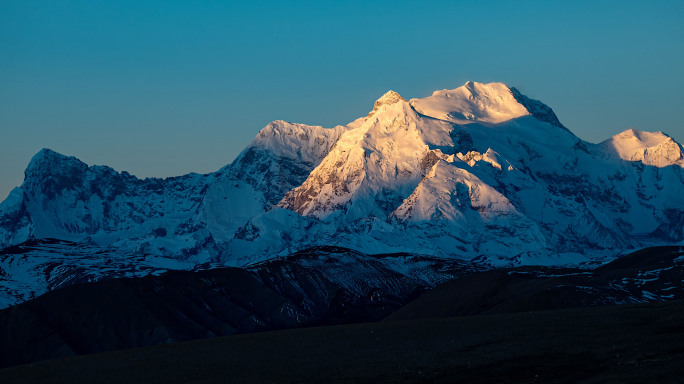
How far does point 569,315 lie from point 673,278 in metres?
92.2

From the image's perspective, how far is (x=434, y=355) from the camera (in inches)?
3209

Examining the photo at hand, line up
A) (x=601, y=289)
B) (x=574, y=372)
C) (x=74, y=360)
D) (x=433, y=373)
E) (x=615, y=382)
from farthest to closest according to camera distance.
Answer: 1. (x=601, y=289)
2. (x=74, y=360)
3. (x=433, y=373)
4. (x=574, y=372)
5. (x=615, y=382)

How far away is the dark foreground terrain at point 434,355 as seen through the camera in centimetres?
7069

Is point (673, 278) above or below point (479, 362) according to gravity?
below

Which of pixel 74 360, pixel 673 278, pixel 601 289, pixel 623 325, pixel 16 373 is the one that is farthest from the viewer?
pixel 673 278

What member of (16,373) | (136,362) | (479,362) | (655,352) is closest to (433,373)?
(479,362)

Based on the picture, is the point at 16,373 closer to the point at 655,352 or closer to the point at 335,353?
the point at 335,353

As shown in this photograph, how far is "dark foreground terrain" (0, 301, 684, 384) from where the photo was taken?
70.7 metres

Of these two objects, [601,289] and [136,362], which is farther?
[601,289]

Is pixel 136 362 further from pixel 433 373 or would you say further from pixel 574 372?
pixel 574 372

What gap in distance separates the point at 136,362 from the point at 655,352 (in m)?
45.3

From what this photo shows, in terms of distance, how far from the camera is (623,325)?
84938mm

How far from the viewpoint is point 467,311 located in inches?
7254

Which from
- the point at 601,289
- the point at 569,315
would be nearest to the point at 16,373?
the point at 569,315
